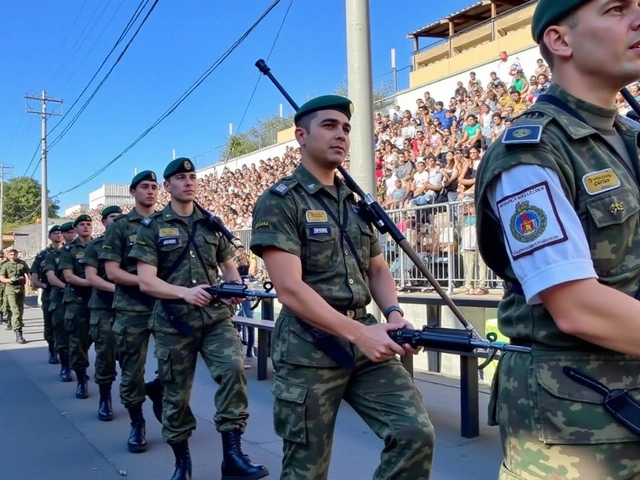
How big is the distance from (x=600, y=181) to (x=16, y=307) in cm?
1291

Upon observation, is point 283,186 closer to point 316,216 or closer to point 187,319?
point 316,216

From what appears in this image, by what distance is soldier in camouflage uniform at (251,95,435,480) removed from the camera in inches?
97.7

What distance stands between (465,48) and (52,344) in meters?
16.1

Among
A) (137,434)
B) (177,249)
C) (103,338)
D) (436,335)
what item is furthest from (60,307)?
(436,335)

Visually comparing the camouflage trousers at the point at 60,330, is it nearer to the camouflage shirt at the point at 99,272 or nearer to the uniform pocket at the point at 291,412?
the camouflage shirt at the point at 99,272

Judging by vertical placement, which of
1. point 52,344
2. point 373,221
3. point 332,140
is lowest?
point 52,344

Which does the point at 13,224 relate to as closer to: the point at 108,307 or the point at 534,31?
the point at 108,307

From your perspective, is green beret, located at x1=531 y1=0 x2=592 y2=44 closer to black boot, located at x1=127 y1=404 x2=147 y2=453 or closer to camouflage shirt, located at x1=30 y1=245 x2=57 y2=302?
black boot, located at x1=127 y1=404 x2=147 y2=453

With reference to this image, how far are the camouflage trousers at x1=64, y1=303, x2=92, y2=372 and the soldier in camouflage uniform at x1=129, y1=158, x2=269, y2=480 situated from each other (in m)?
3.42

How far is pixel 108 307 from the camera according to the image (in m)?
6.08

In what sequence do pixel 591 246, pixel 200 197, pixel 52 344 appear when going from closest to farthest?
pixel 591 246 → pixel 52 344 → pixel 200 197

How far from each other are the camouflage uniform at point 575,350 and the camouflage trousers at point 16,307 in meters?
12.5

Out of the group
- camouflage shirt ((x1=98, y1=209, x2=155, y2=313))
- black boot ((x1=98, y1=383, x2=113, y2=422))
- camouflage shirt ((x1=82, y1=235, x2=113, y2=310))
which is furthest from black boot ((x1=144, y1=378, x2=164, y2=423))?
camouflage shirt ((x1=82, y1=235, x2=113, y2=310))

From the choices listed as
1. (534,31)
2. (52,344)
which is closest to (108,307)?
(52,344)
